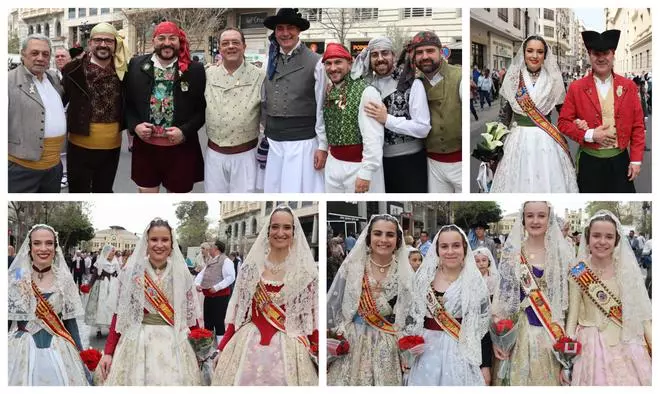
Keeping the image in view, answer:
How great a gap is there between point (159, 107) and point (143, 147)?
30 cm

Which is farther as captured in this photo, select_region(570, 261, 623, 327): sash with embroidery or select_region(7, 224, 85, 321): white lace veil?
select_region(7, 224, 85, 321): white lace veil

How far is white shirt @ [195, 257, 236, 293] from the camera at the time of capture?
17.0 feet

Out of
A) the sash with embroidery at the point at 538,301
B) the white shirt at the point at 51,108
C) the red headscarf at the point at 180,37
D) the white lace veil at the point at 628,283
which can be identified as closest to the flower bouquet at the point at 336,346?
the sash with embroidery at the point at 538,301

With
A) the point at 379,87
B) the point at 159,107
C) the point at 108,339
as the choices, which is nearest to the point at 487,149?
the point at 379,87

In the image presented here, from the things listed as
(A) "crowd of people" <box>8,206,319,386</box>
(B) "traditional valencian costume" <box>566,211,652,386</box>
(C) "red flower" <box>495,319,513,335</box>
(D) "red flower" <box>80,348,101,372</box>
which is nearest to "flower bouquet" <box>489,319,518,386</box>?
(C) "red flower" <box>495,319,513,335</box>

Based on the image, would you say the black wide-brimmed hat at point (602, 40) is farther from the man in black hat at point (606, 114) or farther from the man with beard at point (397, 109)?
the man with beard at point (397, 109)

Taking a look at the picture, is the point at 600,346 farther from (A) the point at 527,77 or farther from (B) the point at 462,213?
(A) the point at 527,77

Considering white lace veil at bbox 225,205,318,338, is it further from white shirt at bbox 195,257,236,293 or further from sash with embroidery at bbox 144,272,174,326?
sash with embroidery at bbox 144,272,174,326

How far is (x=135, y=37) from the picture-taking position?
5301mm

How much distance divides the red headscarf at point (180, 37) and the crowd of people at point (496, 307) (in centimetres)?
159

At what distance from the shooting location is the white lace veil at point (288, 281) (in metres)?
5.07

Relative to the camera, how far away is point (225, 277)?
5.19m

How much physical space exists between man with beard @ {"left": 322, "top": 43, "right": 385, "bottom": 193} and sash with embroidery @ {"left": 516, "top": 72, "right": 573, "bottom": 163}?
0.92 metres

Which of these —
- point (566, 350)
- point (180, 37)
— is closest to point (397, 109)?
point (180, 37)
